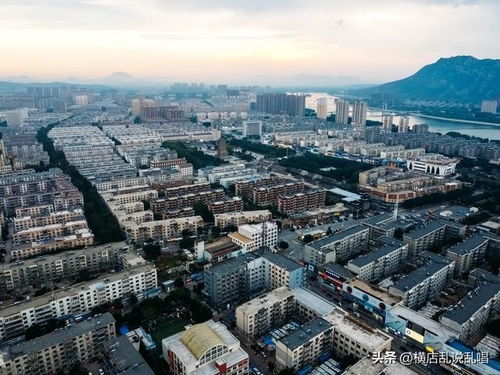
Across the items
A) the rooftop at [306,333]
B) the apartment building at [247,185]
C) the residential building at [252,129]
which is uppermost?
the residential building at [252,129]

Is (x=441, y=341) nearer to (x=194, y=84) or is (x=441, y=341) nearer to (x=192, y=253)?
(x=192, y=253)

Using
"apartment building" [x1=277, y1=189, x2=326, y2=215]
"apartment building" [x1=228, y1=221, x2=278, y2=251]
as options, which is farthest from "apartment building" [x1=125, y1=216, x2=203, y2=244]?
"apartment building" [x1=277, y1=189, x2=326, y2=215]

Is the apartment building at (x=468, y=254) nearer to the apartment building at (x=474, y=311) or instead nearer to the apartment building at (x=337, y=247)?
the apartment building at (x=474, y=311)

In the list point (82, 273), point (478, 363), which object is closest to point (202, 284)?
point (82, 273)

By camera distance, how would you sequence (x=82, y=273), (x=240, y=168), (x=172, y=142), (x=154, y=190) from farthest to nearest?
(x=172, y=142) → (x=240, y=168) → (x=154, y=190) → (x=82, y=273)

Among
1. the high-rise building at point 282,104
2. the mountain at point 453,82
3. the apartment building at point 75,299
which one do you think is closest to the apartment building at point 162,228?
the apartment building at point 75,299

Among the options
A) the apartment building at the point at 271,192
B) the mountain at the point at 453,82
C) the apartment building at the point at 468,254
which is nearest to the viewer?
the apartment building at the point at 468,254
